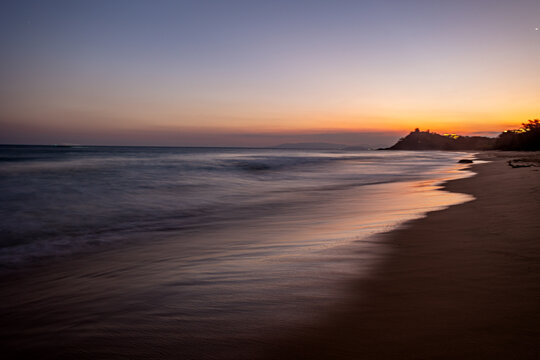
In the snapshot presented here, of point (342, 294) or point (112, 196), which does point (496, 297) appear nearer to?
point (342, 294)

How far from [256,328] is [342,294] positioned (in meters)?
0.74

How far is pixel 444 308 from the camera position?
77.1 inches

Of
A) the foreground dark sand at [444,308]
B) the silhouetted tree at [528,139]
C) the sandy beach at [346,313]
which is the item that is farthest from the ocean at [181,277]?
the silhouetted tree at [528,139]

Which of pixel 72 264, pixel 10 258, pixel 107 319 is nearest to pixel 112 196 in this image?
pixel 10 258

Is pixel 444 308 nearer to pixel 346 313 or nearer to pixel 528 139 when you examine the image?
pixel 346 313

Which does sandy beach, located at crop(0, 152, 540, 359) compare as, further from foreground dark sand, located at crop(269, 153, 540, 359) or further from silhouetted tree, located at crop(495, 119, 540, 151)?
silhouetted tree, located at crop(495, 119, 540, 151)

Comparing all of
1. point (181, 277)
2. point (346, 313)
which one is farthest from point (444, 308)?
point (181, 277)

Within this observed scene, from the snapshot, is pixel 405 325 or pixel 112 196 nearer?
pixel 405 325

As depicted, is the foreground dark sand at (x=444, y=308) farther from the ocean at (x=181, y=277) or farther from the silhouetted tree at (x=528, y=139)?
the silhouetted tree at (x=528, y=139)

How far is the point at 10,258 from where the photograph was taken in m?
4.48

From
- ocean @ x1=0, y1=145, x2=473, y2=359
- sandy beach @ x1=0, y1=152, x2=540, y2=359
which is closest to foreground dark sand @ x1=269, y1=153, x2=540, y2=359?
sandy beach @ x1=0, y1=152, x2=540, y2=359

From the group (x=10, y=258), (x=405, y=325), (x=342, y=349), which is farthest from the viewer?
(x=10, y=258)

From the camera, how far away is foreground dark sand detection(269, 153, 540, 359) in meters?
1.57

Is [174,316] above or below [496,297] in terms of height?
below
